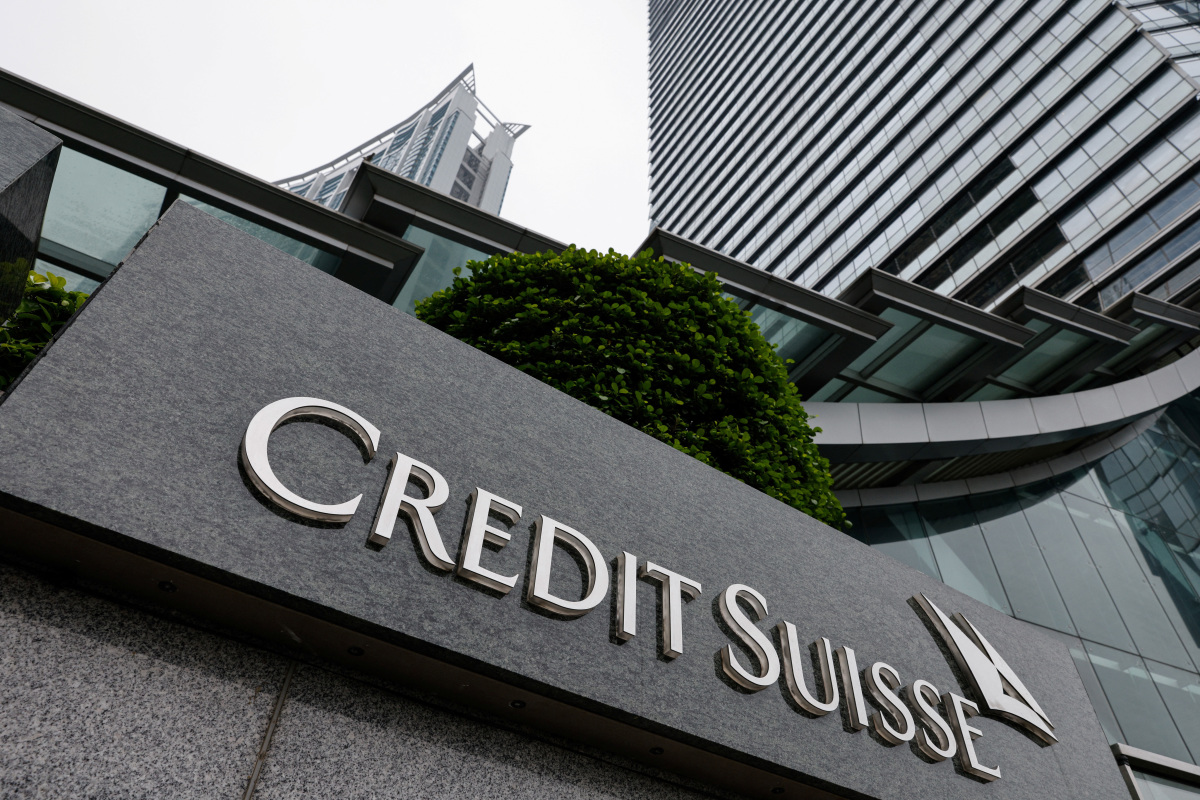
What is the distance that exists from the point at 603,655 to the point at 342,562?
1425 mm

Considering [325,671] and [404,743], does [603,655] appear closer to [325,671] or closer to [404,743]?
[404,743]

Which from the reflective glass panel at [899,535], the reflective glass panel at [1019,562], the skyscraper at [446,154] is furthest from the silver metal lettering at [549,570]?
the skyscraper at [446,154]

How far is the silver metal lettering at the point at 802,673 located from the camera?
14.6 ft

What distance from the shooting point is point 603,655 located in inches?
150

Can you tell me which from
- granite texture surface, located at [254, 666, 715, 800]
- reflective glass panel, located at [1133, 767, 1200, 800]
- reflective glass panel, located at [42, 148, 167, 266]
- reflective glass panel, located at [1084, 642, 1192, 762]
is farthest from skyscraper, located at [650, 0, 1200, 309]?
reflective glass panel, located at [42, 148, 167, 266]

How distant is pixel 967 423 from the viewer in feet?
52.1

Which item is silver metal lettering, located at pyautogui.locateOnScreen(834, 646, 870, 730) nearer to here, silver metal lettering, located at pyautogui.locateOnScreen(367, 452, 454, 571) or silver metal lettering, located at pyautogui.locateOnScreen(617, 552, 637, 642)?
silver metal lettering, located at pyautogui.locateOnScreen(617, 552, 637, 642)

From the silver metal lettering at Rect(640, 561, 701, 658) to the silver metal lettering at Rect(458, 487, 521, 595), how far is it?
0.95m

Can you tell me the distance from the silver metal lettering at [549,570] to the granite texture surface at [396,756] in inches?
27.2

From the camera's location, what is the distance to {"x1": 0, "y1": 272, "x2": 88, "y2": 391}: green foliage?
4.37 meters

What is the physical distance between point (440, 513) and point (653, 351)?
12.3ft

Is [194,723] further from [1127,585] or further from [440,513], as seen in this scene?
[1127,585]

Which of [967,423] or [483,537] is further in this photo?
[967,423]

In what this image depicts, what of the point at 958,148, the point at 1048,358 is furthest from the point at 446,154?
the point at 1048,358
